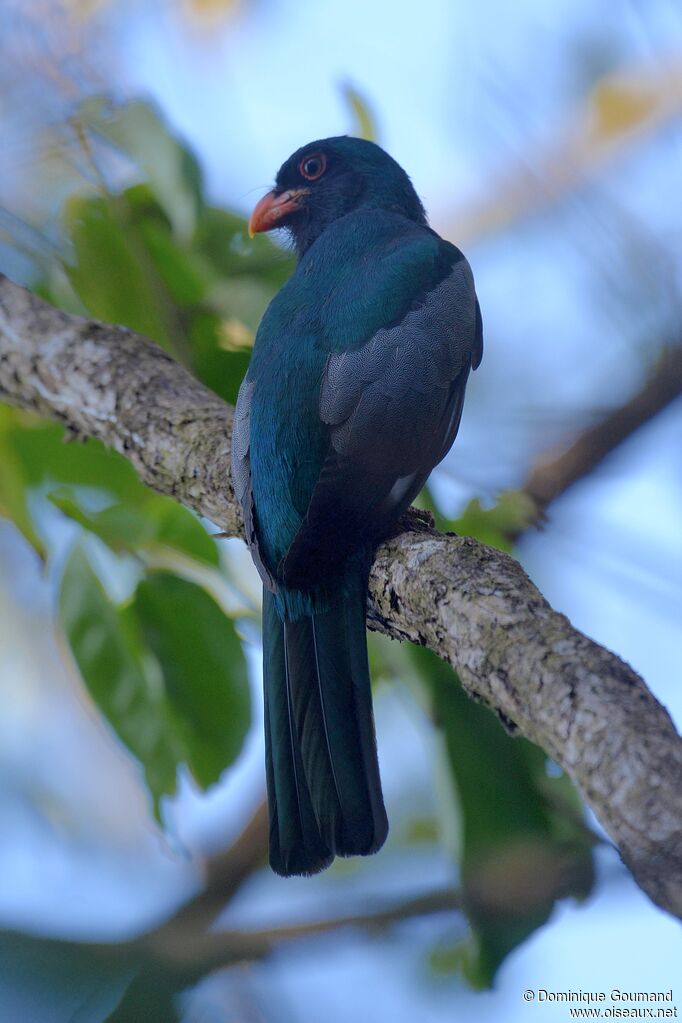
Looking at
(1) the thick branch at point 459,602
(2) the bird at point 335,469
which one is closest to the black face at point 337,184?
(2) the bird at point 335,469

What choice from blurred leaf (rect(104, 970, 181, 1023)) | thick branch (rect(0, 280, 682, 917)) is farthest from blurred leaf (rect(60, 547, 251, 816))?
blurred leaf (rect(104, 970, 181, 1023))

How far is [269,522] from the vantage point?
321cm

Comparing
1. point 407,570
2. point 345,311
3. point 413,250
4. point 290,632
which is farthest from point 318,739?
point 413,250

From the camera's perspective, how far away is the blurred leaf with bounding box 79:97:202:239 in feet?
11.4

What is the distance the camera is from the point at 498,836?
108 inches

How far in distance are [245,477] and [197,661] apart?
539 mm

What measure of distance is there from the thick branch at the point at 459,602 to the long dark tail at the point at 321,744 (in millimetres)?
171

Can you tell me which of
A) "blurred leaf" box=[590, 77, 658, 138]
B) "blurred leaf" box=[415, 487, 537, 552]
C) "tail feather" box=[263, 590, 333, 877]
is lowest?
"tail feather" box=[263, 590, 333, 877]

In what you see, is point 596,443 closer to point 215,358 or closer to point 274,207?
point 215,358

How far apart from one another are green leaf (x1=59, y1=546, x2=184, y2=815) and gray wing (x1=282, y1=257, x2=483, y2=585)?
22.5 inches

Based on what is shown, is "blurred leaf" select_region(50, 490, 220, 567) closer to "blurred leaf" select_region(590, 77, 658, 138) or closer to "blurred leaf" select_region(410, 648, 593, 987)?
"blurred leaf" select_region(410, 648, 593, 987)

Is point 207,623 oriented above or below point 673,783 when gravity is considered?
below

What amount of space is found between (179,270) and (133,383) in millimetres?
550

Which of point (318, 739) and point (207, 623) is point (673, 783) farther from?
point (207, 623)
